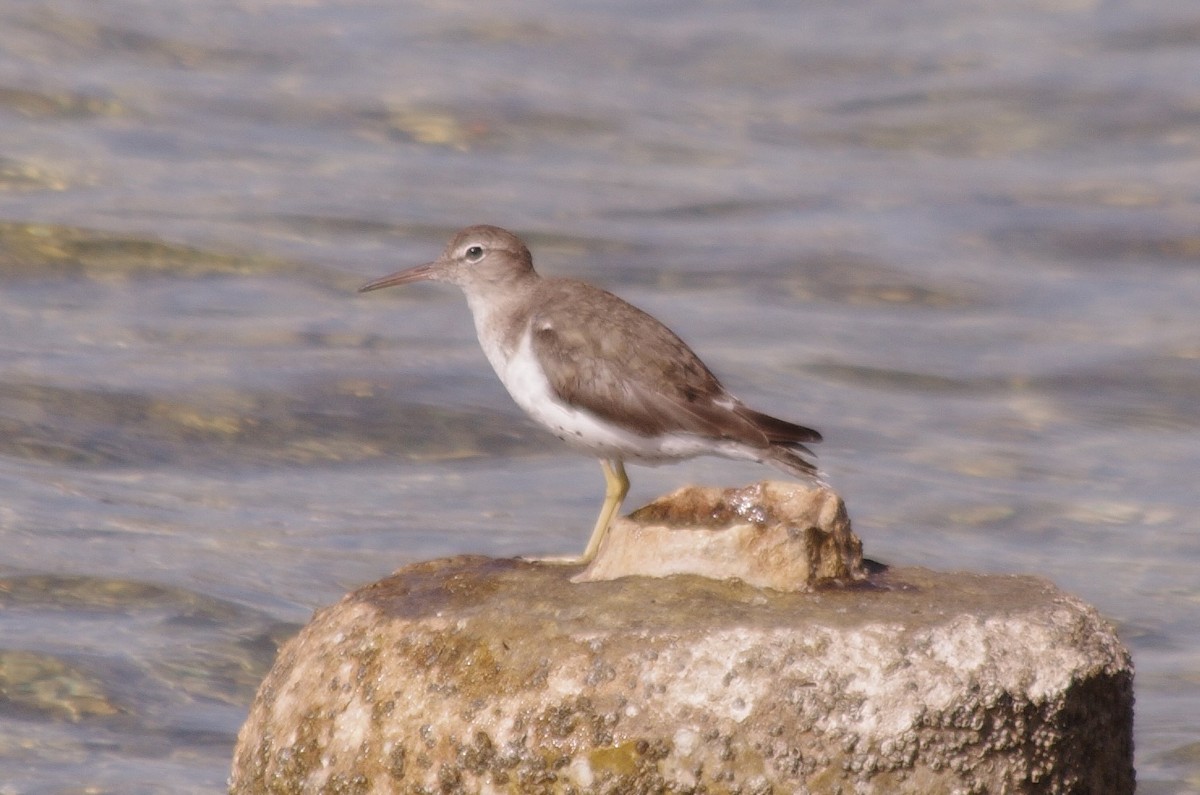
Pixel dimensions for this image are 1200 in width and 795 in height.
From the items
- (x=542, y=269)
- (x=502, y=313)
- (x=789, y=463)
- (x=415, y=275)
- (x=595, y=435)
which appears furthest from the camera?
(x=542, y=269)

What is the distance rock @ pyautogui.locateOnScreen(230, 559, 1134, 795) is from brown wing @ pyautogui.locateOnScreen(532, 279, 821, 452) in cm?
110

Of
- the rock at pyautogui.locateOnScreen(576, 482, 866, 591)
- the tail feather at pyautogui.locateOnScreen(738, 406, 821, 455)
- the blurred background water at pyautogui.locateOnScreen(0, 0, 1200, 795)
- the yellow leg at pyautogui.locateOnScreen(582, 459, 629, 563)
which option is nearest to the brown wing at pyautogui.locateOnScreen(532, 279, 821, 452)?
the tail feather at pyautogui.locateOnScreen(738, 406, 821, 455)

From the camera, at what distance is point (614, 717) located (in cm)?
571

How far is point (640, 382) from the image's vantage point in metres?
7.37

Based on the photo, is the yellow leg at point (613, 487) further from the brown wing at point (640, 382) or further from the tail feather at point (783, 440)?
the tail feather at point (783, 440)

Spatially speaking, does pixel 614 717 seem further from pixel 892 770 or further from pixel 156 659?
pixel 156 659

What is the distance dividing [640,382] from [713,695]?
1968mm

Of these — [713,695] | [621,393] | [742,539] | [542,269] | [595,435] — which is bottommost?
[713,695]

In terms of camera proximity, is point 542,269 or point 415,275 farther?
point 542,269

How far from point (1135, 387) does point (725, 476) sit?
365 centimetres

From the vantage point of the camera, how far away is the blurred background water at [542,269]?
402 inches

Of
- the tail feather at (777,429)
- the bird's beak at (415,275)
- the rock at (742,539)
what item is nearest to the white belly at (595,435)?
the tail feather at (777,429)

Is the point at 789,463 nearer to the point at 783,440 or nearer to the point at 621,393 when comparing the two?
the point at 783,440

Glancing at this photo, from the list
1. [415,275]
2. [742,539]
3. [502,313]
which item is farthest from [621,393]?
[415,275]
